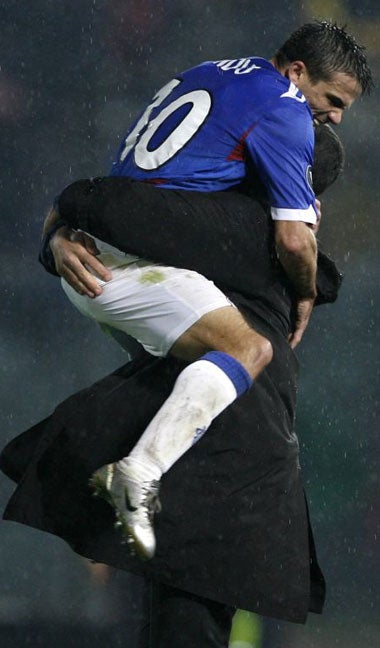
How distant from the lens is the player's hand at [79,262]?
117 inches

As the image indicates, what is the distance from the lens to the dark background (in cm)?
510

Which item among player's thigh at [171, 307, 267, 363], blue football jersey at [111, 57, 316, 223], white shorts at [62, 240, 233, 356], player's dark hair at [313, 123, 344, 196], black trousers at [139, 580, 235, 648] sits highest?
blue football jersey at [111, 57, 316, 223]

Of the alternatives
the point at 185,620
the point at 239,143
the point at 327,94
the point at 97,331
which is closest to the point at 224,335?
the point at 239,143

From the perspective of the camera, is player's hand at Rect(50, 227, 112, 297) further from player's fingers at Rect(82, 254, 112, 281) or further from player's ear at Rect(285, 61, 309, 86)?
player's ear at Rect(285, 61, 309, 86)

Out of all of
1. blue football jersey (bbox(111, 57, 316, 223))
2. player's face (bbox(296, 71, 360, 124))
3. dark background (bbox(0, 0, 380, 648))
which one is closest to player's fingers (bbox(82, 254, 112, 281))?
blue football jersey (bbox(111, 57, 316, 223))

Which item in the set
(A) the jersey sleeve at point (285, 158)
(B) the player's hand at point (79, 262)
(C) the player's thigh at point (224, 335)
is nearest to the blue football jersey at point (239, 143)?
(A) the jersey sleeve at point (285, 158)

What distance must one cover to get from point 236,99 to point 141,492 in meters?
1.00

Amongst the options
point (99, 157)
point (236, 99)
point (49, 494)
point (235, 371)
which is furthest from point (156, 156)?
point (99, 157)

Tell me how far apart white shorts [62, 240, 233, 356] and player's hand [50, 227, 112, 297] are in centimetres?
2

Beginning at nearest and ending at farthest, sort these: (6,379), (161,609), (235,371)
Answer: (235,371)
(161,609)
(6,379)

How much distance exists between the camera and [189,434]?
8.73 ft

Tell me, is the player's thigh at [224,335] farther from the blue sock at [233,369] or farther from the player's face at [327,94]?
the player's face at [327,94]

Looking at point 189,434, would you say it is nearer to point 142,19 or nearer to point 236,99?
point 236,99

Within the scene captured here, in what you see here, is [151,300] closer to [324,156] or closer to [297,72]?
[324,156]
